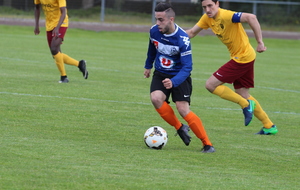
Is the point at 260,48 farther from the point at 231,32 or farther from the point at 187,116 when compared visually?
the point at 187,116

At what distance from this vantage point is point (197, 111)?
10617 mm

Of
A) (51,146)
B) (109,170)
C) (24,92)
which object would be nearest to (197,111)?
(24,92)

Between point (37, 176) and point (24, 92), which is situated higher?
point (37, 176)

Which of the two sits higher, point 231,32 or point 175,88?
point 231,32

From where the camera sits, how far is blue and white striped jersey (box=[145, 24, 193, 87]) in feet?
23.5

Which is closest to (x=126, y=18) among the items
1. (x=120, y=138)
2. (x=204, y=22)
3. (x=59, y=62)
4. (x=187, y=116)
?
(x=59, y=62)

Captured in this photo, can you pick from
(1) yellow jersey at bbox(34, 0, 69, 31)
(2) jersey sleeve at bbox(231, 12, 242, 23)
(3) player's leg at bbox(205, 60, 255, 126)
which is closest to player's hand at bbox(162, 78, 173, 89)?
(3) player's leg at bbox(205, 60, 255, 126)

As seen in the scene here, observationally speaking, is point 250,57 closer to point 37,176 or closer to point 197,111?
point 197,111

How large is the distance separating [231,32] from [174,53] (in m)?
1.67

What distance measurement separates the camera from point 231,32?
8.74 metres

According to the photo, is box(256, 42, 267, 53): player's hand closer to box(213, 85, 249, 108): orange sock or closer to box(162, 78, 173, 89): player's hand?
box(213, 85, 249, 108): orange sock

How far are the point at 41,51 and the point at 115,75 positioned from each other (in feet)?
20.2

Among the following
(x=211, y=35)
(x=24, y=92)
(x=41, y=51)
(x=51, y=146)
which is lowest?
(x=211, y=35)

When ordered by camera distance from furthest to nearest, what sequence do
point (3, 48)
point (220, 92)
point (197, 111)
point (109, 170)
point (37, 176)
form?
1. point (3, 48)
2. point (197, 111)
3. point (220, 92)
4. point (109, 170)
5. point (37, 176)
